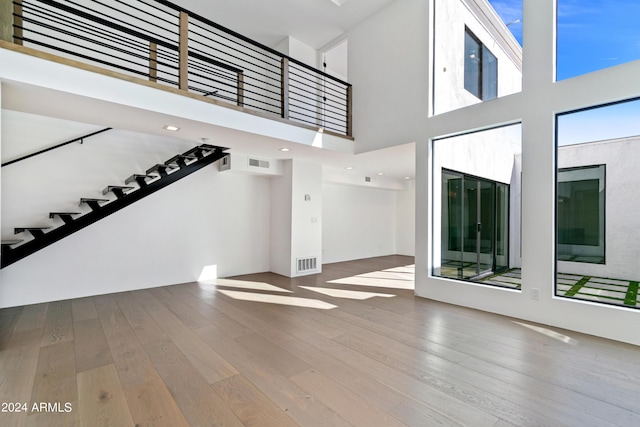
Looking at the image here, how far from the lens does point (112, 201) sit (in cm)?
455

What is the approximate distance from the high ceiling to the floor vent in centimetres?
492

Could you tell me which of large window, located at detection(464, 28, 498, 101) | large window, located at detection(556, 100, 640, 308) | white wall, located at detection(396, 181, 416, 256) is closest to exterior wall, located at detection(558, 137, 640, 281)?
large window, located at detection(556, 100, 640, 308)

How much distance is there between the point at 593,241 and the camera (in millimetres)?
3574

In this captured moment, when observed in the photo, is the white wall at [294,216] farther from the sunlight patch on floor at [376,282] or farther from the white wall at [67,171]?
the white wall at [67,171]

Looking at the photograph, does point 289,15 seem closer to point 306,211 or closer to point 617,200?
point 306,211

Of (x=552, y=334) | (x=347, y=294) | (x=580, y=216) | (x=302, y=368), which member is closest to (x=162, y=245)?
(x=347, y=294)

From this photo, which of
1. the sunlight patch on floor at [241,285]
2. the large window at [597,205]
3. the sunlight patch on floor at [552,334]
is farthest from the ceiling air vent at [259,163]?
the sunlight patch on floor at [552,334]

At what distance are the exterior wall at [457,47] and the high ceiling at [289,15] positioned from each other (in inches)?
44.1

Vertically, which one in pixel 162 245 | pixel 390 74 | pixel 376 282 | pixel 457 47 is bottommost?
pixel 376 282

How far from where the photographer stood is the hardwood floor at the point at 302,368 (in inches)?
75.2

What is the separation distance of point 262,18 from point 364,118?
3006 millimetres

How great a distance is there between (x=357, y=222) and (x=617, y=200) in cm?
577

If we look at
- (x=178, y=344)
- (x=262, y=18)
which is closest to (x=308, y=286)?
(x=178, y=344)

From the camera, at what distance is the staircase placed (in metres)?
3.81
